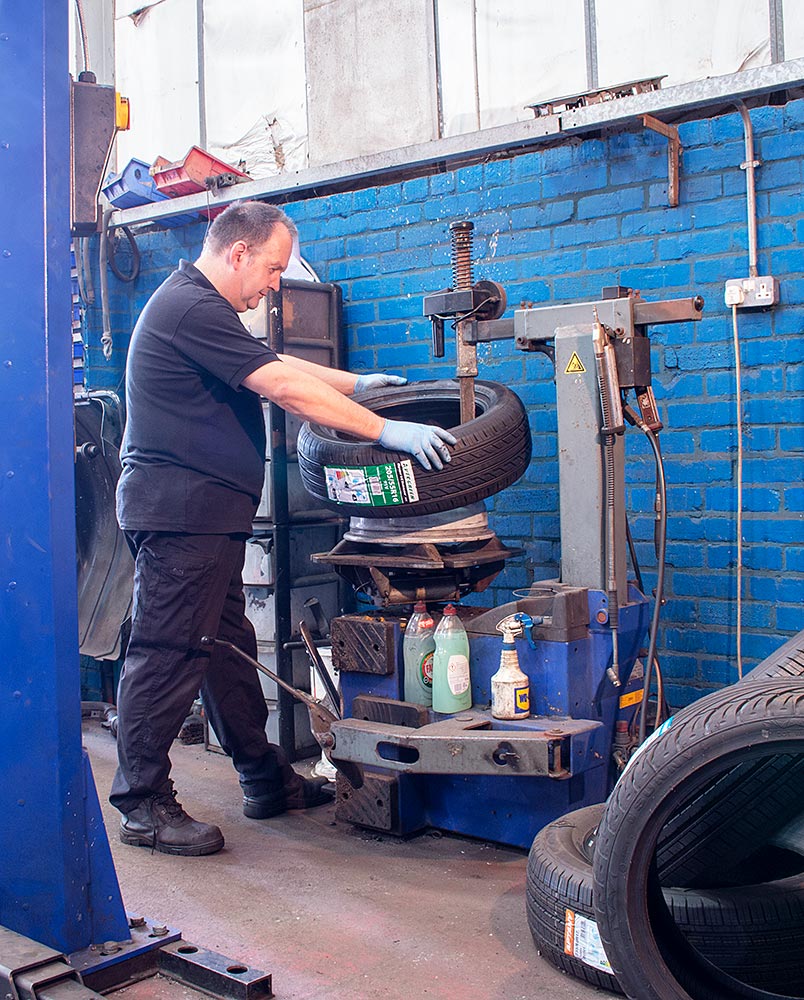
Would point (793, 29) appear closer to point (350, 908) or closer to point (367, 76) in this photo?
point (367, 76)

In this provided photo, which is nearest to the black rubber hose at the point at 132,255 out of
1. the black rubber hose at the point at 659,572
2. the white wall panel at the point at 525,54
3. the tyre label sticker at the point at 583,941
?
the white wall panel at the point at 525,54

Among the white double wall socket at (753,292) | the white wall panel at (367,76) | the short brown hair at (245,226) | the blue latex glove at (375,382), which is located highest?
the white wall panel at (367,76)

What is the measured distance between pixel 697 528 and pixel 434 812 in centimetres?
128

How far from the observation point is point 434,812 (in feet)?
10.1

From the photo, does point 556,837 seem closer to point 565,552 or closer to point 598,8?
point 565,552

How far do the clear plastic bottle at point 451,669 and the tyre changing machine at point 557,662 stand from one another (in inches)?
1.5

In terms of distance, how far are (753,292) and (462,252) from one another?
940 millimetres

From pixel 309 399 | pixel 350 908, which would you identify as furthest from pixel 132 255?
pixel 350 908

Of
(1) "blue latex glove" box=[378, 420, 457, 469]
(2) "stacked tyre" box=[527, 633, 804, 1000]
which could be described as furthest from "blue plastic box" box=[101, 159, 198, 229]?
(2) "stacked tyre" box=[527, 633, 804, 1000]

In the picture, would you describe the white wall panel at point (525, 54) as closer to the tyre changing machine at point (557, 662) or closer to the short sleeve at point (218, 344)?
the tyre changing machine at point (557, 662)

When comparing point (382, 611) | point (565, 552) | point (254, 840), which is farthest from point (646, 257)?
point (254, 840)

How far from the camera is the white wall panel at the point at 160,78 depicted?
589 centimetres

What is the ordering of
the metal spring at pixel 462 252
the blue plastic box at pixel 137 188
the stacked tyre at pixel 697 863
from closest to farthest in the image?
the stacked tyre at pixel 697 863
the metal spring at pixel 462 252
the blue plastic box at pixel 137 188

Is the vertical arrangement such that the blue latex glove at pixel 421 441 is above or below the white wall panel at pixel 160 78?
below
